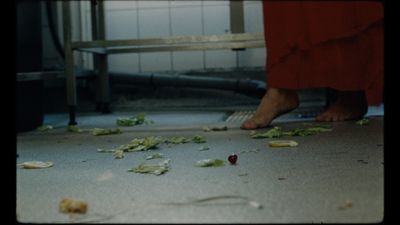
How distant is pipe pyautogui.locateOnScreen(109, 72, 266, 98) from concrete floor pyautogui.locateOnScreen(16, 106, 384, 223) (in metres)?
1.14

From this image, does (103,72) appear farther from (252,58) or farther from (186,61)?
(252,58)

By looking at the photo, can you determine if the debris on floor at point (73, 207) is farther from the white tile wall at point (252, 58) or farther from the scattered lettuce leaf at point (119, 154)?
the white tile wall at point (252, 58)

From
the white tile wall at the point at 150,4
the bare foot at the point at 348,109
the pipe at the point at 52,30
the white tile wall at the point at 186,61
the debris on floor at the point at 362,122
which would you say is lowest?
the debris on floor at the point at 362,122

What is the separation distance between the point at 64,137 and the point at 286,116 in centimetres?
110

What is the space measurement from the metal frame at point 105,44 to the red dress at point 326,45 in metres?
0.29

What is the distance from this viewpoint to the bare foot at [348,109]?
2.14 metres

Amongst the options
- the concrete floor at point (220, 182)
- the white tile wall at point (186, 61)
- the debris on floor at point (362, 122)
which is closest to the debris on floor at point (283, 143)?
the concrete floor at point (220, 182)

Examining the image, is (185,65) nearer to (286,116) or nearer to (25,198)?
(286,116)

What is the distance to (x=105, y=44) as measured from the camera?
233cm

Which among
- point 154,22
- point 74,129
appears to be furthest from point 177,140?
point 154,22

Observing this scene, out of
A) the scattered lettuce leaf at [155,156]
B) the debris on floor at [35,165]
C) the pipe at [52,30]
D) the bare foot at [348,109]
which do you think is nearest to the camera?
the debris on floor at [35,165]

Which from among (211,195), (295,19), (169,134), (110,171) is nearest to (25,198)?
(110,171)

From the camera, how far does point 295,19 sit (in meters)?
1.86

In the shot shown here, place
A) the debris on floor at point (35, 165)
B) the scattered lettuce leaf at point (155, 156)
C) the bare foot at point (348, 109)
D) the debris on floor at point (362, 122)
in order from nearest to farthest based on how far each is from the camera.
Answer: the debris on floor at point (35, 165) → the scattered lettuce leaf at point (155, 156) → the debris on floor at point (362, 122) → the bare foot at point (348, 109)
